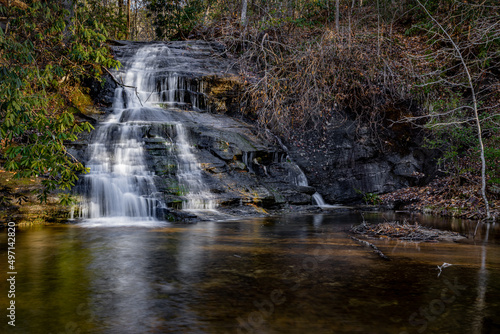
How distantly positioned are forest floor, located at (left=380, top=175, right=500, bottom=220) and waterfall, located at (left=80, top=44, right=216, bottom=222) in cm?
704

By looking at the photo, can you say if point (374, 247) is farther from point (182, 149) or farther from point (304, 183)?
point (304, 183)

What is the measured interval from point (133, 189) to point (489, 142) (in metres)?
10.5

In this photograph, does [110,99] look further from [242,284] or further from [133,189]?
[242,284]

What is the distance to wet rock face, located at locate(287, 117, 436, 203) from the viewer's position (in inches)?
581

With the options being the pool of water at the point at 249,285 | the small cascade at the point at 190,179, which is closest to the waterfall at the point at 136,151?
the small cascade at the point at 190,179

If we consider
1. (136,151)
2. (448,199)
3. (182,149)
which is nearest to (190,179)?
(182,149)

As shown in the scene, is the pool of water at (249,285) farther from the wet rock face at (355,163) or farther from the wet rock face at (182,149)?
the wet rock face at (355,163)

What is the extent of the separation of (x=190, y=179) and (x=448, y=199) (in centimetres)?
837

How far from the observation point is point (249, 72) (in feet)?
47.9

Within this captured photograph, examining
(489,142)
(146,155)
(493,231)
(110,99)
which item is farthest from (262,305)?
(110,99)

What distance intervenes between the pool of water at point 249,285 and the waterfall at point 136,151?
2651 mm

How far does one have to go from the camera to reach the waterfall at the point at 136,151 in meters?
10.2

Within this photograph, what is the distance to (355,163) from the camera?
15109 millimetres

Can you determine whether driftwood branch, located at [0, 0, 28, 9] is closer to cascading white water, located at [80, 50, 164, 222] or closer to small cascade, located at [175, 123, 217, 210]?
cascading white water, located at [80, 50, 164, 222]
